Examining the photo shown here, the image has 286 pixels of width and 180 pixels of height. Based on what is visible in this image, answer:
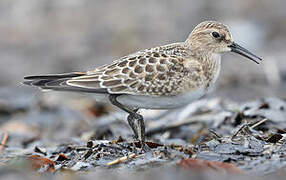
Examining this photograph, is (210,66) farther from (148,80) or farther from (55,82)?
(55,82)

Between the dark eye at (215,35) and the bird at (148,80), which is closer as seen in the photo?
the bird at (148,80)

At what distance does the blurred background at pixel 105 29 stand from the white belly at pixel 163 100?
21.3 feet

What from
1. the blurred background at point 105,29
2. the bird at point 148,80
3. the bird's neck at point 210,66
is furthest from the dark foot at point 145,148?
the blurred background at point 105,29

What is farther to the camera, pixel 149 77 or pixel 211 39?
pixel 211 39

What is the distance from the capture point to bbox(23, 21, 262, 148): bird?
600 centimetres

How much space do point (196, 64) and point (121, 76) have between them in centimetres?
86

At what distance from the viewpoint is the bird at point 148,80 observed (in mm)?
6004

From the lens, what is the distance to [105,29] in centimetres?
1541

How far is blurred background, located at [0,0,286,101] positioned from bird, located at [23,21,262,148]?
6284mm

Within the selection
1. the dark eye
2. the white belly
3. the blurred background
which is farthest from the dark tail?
the blurred background

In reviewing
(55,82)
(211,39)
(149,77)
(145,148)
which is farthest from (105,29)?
(145,148)

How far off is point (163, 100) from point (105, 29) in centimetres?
962

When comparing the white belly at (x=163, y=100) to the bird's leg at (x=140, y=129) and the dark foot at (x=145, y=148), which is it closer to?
the bird's leg at (x=140, y=129)

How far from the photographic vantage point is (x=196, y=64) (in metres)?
6.18
